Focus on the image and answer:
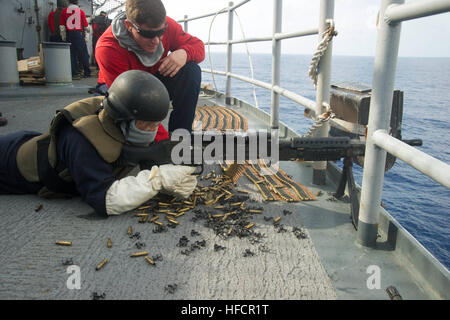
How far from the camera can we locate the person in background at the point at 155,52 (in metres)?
2.35

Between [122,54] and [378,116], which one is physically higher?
[122,54]

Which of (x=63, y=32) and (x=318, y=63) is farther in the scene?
(x=63, y=32)

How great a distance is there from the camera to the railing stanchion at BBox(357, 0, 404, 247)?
5.19 ft

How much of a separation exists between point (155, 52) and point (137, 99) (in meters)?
0.78

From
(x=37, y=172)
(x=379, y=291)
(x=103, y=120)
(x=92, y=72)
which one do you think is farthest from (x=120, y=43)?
(x=92, y=72)

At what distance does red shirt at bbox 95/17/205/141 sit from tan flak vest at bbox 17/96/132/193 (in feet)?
0.97

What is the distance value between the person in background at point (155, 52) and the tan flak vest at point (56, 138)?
37 cm

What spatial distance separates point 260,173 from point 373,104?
1.32 meters

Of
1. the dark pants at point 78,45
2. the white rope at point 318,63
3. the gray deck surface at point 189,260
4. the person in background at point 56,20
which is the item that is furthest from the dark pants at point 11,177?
the person in background at point 56,20

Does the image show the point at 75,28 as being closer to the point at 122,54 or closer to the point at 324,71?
the point at 122,54

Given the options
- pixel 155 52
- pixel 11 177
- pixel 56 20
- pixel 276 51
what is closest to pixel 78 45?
pixel 56 20

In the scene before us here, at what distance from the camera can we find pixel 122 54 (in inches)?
103

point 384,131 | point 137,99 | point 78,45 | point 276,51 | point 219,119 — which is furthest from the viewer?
point 78,45

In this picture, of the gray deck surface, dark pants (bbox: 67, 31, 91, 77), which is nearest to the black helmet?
the gray deck surface
